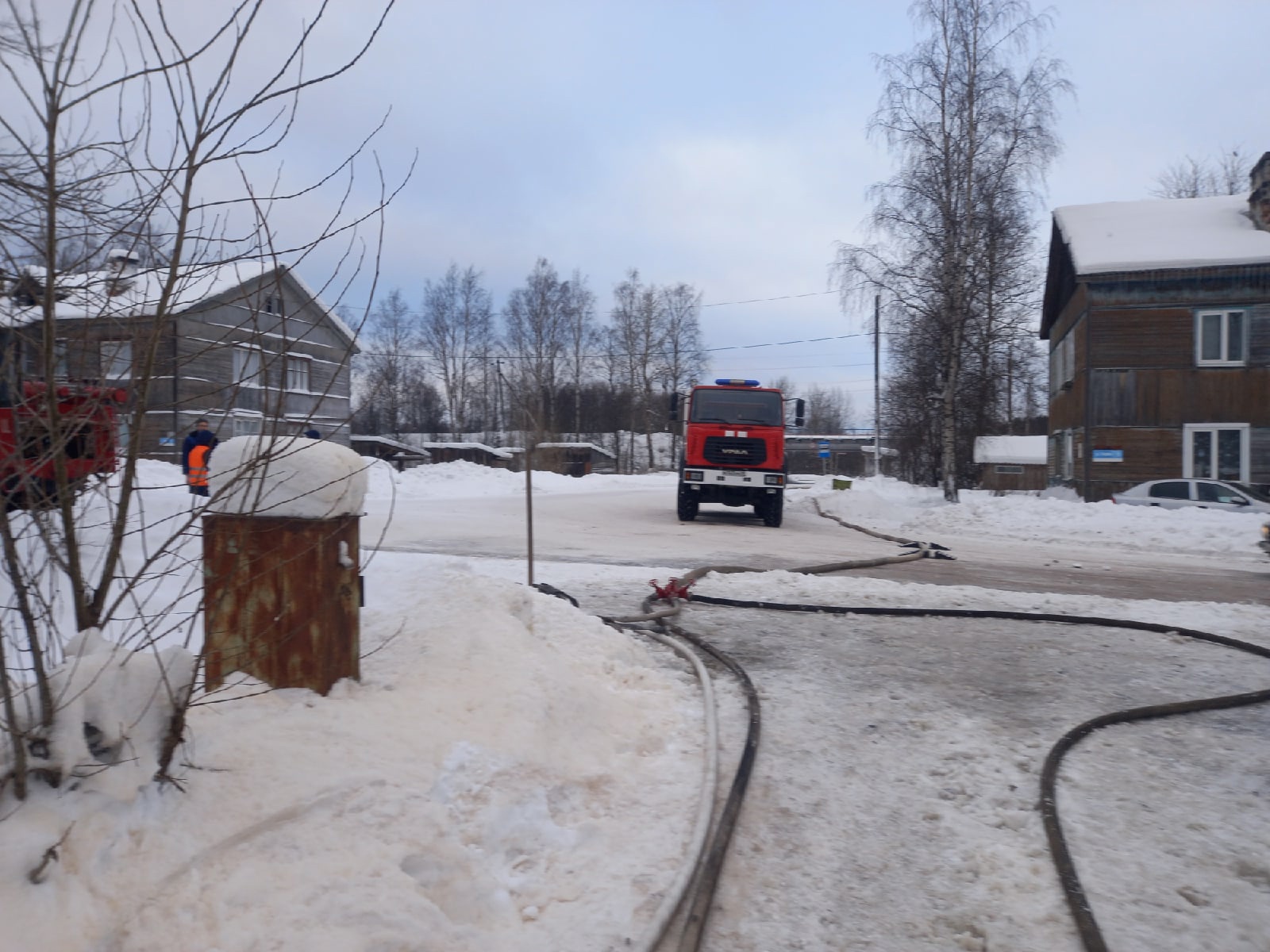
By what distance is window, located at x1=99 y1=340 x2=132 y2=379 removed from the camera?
3.14 metres

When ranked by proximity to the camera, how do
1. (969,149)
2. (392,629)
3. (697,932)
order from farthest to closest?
(969,149) → (392,629) → (697,932)

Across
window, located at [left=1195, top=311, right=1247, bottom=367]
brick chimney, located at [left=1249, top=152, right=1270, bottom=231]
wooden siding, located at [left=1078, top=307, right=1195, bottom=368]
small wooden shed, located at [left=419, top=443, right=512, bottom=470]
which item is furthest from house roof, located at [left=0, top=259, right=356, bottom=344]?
small wooden shed, located at [left=419, top=443, right=512, bottom=470]

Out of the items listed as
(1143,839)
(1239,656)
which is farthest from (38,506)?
(1239,656)

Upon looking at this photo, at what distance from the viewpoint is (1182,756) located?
4.70 meters

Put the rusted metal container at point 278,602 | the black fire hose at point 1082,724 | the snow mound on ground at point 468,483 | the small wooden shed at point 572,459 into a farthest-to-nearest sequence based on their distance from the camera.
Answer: the small wooden shed at point 572,459
the snow mound on ground at point 468,483
the rusted metal container at point 278,602
the black fire hose at point 1082,724

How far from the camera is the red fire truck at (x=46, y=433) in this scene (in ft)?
9.16

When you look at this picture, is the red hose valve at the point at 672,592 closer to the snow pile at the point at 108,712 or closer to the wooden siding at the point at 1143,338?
the snow pile at the point at 108,712

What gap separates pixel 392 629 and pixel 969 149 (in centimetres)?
2604

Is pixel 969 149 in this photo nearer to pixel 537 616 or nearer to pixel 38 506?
pixel 537 616

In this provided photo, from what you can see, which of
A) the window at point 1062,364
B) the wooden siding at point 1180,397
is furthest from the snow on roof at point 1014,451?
the wooden siding at point 1180,397

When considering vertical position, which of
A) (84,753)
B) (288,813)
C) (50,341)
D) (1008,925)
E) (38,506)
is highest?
(50,341)

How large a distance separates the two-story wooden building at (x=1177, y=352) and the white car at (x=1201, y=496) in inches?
209

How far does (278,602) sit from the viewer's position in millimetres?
3967

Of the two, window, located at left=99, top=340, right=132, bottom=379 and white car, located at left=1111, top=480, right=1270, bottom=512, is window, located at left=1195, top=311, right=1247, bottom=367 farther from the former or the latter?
window, located at left=99, top=340, right=132, bottom=379
